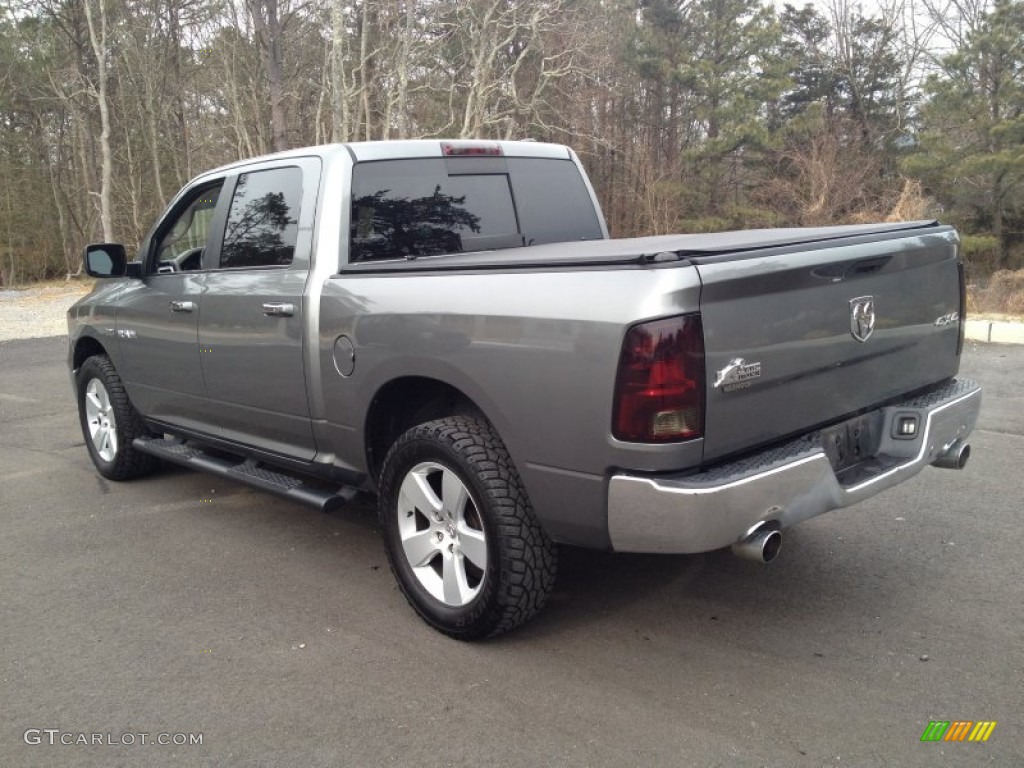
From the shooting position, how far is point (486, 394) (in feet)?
10.3

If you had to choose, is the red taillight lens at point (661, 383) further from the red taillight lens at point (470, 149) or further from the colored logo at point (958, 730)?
the red taillight lens at point (470, 149)

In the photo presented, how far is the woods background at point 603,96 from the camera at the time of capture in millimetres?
22234

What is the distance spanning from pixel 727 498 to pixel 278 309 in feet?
7.43

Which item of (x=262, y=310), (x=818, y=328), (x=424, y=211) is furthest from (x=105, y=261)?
(x=818, y=328)

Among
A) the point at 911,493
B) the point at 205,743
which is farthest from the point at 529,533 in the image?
the point at 911,493

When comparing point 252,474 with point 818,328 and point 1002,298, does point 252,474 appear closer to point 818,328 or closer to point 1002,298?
point 818,328

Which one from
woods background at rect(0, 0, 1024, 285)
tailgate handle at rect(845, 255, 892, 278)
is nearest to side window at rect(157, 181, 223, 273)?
tailgate handle at rect(845, 255, 892, 278)

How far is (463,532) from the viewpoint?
11.0ft

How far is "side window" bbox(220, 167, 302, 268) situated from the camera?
4203mm

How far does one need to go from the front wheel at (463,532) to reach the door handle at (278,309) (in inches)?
A: 34.6

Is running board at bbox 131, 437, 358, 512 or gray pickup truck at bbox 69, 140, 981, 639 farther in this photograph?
running board at bbox 131, 437, 358, 512

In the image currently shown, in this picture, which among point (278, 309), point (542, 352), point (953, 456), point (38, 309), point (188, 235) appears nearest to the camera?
point (542, 352)

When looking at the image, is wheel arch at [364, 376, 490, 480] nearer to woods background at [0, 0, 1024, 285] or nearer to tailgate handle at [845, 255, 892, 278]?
tailgate handle at [845, 255, 892, 278]

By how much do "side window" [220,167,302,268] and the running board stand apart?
3.43 ft
